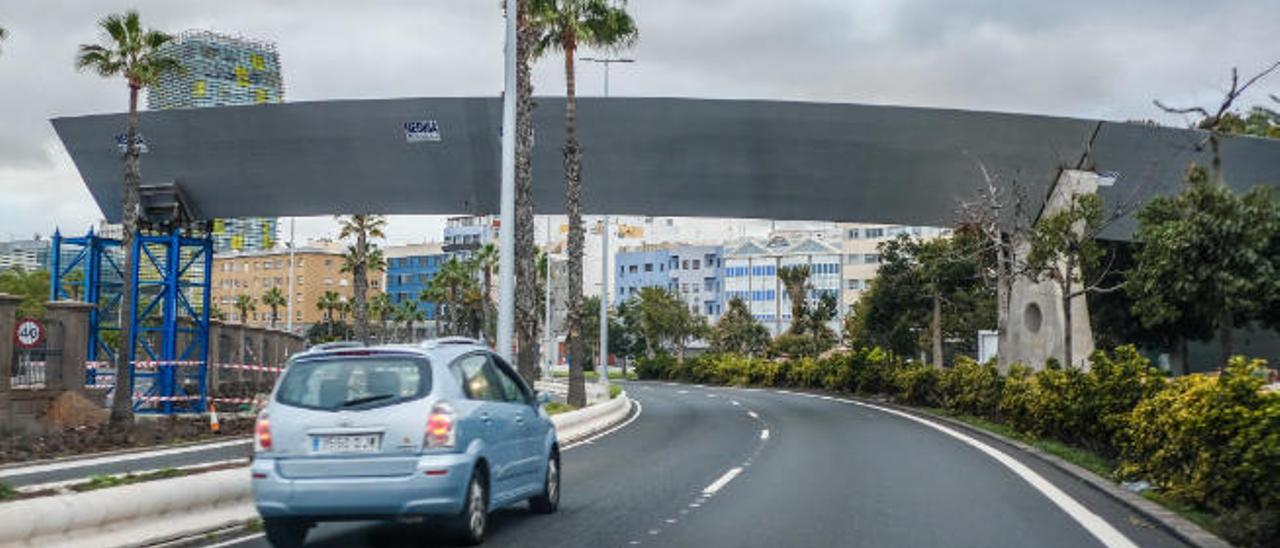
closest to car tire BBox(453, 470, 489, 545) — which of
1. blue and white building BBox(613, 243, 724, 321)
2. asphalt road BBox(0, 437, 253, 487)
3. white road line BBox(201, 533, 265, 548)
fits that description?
white road line BBox(201, 533, 265, 548)

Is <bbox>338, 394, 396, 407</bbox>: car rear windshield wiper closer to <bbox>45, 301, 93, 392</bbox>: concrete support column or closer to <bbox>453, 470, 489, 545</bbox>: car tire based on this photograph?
<bbox>453, 470, 489, 545</bbox>: car tire

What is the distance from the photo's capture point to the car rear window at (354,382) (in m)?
8.95

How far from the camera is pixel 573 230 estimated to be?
107 feet

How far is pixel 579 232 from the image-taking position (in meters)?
33.0

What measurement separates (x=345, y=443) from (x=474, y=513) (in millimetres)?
1140

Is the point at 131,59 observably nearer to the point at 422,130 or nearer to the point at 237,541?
the point at 422,130

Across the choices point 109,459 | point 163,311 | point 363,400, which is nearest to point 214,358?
point 163,311

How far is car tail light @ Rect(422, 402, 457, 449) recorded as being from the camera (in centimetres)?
877

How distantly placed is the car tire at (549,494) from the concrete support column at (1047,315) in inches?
728

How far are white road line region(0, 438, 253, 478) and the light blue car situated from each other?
1074 centimetres

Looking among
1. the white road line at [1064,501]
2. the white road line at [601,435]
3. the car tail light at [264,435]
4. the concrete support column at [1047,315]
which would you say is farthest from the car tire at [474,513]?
the concrete support column at [1047,315]

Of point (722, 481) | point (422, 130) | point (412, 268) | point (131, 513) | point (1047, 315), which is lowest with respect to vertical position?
point (722, 481)

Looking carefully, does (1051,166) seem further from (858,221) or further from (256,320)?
(256,320)

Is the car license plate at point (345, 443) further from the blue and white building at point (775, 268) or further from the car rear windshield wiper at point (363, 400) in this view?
the blue and white building at point (775, 268)
